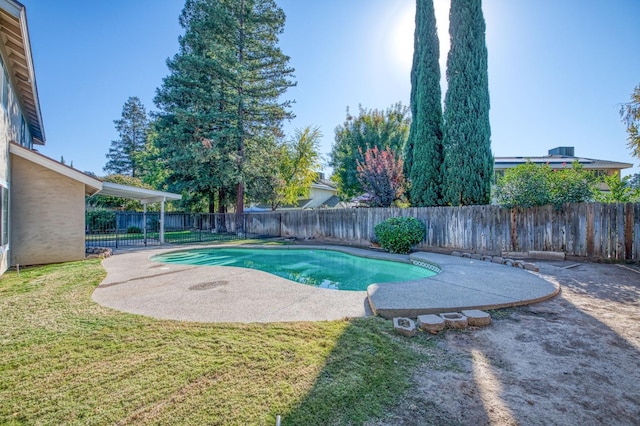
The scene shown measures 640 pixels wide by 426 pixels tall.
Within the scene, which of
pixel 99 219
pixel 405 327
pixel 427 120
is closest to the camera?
pixel 405 327

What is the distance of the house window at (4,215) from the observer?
6156mm

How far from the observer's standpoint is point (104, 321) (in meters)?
3.71

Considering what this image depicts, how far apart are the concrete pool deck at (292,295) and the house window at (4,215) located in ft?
7.48

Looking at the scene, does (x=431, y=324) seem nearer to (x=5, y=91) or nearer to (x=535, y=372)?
(x=535, y=372)

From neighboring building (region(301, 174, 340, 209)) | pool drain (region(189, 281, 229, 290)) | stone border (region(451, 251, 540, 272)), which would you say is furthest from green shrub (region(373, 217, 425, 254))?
neighboring building (region(301, 174, 340, 209))

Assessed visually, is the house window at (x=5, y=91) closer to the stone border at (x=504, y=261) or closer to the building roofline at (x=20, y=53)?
the building roofline at (x=20, y=53)

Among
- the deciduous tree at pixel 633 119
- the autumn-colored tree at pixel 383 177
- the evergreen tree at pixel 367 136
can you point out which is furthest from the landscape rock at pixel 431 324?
the evergreen tree at pixel 367 136

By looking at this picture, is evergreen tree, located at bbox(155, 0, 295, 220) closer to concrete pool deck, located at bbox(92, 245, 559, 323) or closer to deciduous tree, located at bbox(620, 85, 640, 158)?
concrete pool deck, located at bbox(92, 245, 559, 323)

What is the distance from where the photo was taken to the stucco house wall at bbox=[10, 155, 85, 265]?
7.73 metres

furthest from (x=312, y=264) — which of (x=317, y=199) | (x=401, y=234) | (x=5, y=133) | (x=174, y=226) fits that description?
(x=317, y=199)

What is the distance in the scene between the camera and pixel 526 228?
8828 mm

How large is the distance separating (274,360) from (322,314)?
1382 millimetres

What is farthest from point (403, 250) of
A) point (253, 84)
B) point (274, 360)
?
point (253, 84)

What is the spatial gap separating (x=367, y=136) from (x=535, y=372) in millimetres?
20759
